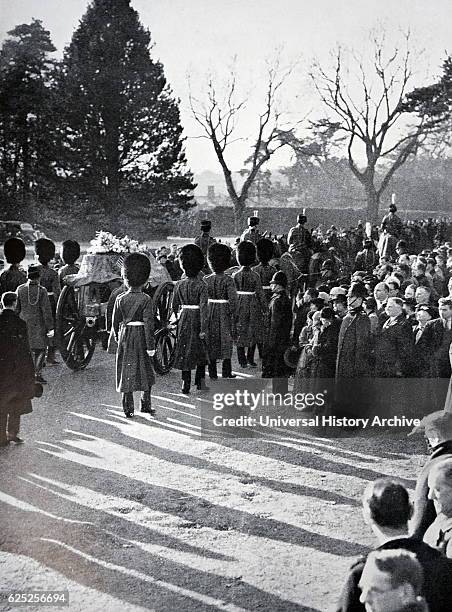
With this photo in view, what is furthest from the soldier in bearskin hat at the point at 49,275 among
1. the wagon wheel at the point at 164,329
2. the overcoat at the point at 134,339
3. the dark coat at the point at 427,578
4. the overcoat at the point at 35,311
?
the dark coat at the point at 427,578

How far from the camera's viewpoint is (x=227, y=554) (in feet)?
9.01

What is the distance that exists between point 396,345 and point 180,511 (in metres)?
1.79

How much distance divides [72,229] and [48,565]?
3094 millimetres

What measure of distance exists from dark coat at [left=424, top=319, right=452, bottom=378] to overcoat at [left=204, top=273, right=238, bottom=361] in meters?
1.81

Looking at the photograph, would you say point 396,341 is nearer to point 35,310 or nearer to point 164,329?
point 164,329

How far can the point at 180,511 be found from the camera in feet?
10.3

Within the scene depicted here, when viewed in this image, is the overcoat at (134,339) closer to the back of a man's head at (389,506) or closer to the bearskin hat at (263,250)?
the bearskin hat at (263,250)

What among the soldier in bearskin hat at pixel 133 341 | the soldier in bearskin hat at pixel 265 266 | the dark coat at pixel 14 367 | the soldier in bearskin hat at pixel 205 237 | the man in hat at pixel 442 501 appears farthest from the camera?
the soldier in bearskin hat at pixel 205 237

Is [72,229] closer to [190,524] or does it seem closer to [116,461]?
[116,461]

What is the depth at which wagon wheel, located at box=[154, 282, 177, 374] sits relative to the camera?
223 inches

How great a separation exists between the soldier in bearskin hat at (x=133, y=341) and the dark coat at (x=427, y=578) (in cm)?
294

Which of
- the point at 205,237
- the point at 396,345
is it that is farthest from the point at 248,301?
the point at 396,345

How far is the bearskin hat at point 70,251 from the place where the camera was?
5789mm

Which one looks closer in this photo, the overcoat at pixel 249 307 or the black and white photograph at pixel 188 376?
the black and white photograph at pixel 188 376
